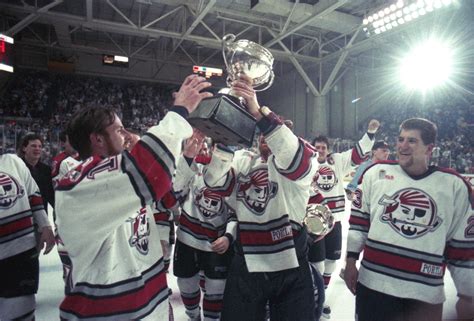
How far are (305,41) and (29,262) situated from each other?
1359 cm

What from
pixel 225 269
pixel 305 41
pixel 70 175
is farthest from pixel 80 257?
pixel 305 41

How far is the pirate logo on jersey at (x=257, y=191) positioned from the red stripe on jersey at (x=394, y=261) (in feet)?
2.10

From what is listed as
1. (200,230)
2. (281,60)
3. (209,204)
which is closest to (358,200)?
(209,204)

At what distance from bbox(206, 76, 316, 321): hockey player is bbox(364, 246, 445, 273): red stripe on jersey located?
1.23ft

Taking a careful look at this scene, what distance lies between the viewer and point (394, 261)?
187cm

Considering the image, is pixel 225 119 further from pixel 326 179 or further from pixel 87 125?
pixel 326 179

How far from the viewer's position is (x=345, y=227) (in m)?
6.94

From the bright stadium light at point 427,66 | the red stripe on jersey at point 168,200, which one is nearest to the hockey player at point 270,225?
the red stripe on jersey at point 168,200

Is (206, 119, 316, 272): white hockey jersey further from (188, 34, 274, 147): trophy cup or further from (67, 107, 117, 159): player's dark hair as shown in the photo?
(67, 107, 117, 159): player's dark hair

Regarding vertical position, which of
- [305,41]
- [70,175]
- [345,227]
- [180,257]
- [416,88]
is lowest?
[345,227]

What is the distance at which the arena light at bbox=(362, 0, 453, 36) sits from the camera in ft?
27.2

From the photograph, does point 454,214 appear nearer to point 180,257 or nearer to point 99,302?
point 99,302

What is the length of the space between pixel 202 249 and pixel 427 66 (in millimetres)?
12040

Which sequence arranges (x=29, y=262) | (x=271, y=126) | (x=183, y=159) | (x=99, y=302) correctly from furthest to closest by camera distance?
1. (x=29, y=262)
2. (x=183, y=159)
3. (x=271, y=126)
4. (x=99, y=302)
